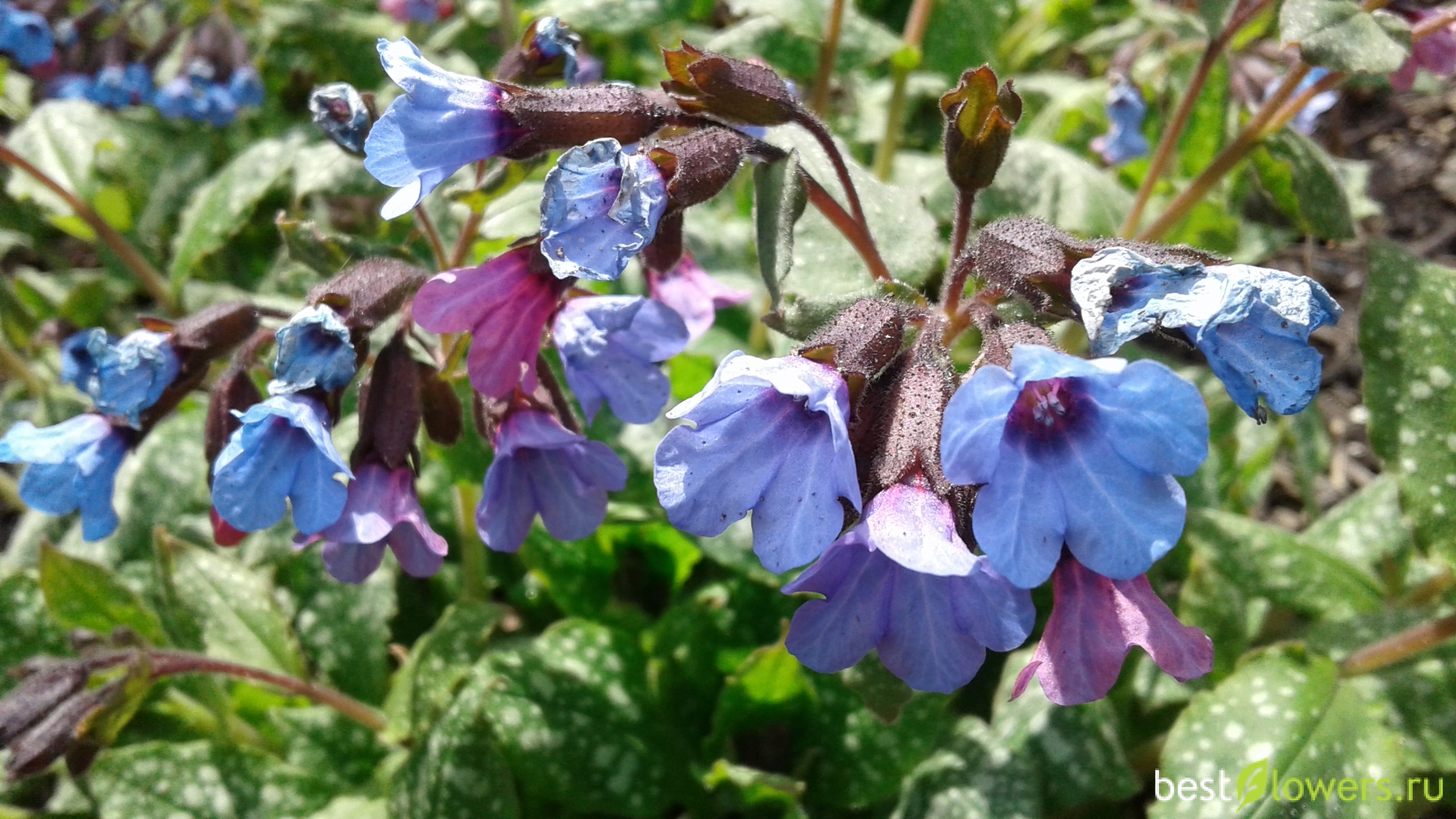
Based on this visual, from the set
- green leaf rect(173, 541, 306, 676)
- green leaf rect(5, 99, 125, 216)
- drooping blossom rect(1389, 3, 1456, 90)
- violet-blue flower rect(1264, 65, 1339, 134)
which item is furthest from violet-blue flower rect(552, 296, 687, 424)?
green leaf rect(5, 99, 125, 216)

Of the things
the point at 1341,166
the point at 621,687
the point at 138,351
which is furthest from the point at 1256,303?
the point at 1341,166

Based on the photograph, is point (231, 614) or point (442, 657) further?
point (231, 614)

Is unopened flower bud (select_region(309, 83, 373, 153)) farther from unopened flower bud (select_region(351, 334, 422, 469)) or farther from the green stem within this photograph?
the green stem

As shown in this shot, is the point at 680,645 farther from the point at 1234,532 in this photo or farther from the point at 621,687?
the point at 1234,532

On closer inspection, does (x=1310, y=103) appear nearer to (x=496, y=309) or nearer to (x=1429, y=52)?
(x=1429, y=52)

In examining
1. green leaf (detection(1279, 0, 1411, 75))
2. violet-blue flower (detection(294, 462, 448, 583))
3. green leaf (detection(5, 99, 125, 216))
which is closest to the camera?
violet-blue flower (detection(294, 462, 448, 583))

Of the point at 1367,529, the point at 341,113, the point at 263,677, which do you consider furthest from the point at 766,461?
the point at 1367,529

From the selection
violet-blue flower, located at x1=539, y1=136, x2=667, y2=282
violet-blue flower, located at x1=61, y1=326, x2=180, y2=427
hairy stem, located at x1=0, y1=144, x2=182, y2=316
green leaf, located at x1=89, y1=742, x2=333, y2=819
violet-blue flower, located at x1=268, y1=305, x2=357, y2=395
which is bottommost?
green leaf, located at x1=89, y1=742, x2=333, y2=819
